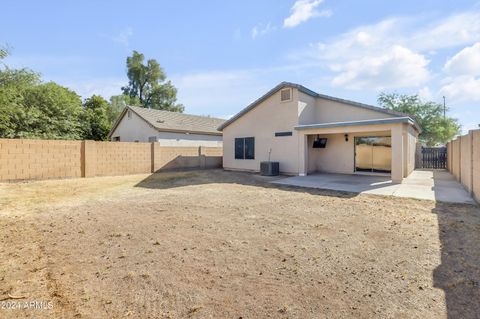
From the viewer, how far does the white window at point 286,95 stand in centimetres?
1365

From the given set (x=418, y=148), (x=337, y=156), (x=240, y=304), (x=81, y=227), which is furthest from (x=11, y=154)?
(x=418, y=148)

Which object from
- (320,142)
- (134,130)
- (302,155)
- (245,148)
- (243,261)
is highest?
(134,130)

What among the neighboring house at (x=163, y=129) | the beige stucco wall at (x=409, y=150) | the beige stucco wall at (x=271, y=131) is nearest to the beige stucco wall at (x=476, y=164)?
the beige stucco wall at (x=409, y=150)

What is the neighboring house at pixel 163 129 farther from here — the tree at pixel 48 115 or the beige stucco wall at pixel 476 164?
the beige stucco wall at pixel 476 164

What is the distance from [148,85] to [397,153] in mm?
33166

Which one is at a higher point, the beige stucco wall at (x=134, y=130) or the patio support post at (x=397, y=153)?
the beige stucco wall at (x=134, y=130)

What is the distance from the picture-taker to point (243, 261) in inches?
138

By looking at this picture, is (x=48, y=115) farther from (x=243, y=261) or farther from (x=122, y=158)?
(x=243, y=261)

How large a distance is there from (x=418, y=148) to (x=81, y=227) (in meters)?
21.2

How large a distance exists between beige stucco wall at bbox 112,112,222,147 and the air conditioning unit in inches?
380

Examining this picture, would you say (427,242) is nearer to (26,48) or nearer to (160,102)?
(26,48)

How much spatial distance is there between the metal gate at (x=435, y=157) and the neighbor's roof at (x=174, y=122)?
1607cm

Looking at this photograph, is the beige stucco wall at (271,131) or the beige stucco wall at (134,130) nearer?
the beige stucco wall at (271,131)

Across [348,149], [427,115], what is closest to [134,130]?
[348,149]
